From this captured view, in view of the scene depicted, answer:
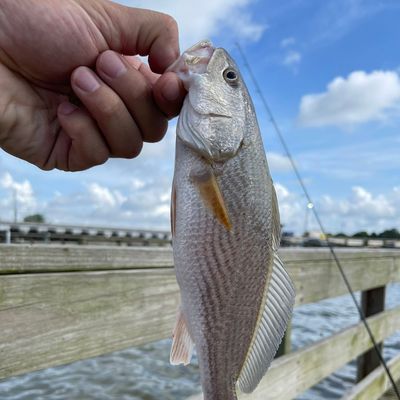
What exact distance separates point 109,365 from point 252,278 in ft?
24.1

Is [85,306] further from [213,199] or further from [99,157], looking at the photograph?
[213,199]

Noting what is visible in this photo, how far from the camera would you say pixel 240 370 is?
5.23ft

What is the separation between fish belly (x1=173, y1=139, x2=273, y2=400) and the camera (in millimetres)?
1569

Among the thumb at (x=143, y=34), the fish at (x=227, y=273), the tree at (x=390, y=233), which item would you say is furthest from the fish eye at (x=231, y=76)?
the tree at (x=390, y=233)

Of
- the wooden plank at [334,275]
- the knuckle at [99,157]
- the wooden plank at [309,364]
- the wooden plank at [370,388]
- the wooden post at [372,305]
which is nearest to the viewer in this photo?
the knuckle at [99,157]

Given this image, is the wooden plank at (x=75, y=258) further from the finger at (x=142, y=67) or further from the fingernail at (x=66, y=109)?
the finger at (x=142, y=67)

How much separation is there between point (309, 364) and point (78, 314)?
78.6 inches

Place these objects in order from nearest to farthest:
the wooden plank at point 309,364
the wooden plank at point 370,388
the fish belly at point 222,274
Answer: the fish belly at point 222,274
the wooden plank at point 309,364
the wooden plank at point 370,388

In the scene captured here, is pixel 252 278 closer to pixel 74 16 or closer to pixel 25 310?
pixel 25 310

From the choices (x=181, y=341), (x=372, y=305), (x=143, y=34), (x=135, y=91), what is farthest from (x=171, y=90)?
(x=372, y=305)

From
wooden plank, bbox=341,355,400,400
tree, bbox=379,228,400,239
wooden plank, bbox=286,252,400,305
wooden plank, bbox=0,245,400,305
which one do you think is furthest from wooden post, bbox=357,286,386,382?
tree, bbox=379,228,400,239

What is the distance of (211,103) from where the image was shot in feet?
5.73

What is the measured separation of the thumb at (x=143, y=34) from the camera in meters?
1.69

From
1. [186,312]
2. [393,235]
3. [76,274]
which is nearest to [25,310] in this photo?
[76,274]
